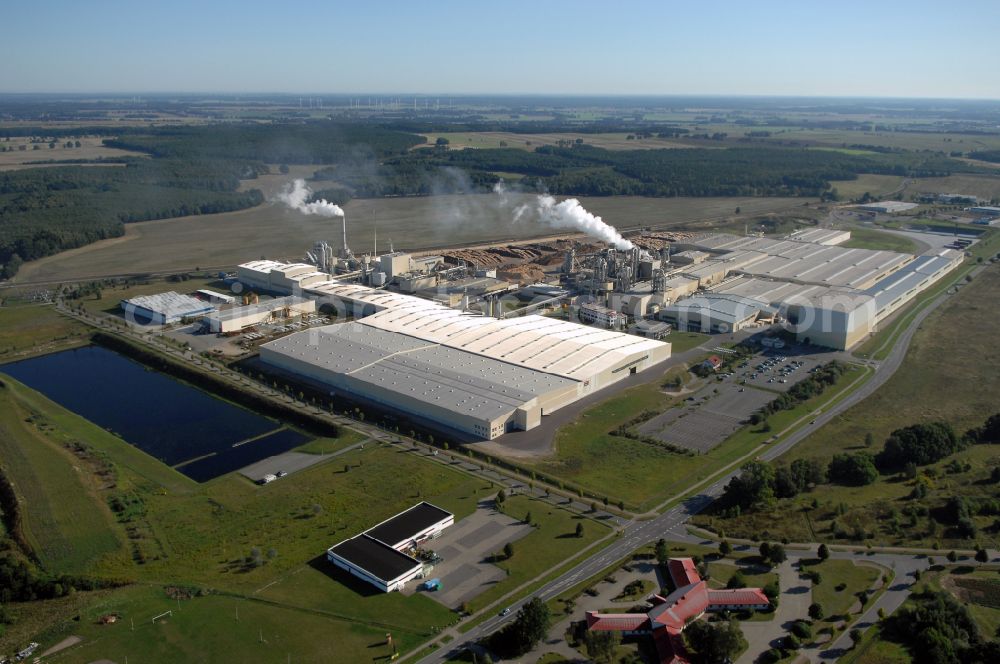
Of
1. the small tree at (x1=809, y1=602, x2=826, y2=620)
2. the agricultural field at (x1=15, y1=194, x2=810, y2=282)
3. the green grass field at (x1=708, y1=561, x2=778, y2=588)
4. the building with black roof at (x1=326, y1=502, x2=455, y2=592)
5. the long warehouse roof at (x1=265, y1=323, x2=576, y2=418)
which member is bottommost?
the green grass field at (x1=708, y1=561, x2=778, y2=588)

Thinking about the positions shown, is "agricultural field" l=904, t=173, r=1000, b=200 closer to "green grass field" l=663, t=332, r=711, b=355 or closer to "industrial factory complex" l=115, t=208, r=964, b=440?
"industrial factory complex" l=115, t=208, r=964, b=440

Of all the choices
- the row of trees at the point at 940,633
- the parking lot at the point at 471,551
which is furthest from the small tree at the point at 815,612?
the parking lot at the point at 471,551

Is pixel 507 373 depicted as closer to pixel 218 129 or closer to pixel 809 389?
pixel 809 389

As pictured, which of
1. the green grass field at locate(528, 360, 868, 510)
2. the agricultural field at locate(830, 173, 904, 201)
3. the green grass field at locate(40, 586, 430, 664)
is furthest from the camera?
the agricultural field at locate(830, 173, 904, 201)

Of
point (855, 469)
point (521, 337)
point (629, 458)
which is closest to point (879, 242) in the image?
point (521, 337)

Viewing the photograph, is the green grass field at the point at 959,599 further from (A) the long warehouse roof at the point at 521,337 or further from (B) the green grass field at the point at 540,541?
(A) the long warehouse roof at the point at 521,337

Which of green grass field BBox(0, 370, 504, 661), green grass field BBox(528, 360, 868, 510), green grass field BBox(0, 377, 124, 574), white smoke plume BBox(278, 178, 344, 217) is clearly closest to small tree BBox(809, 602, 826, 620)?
green grass field BBox(0, 370, 504, 661)
